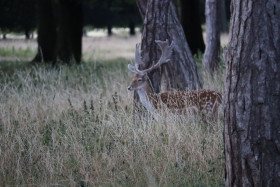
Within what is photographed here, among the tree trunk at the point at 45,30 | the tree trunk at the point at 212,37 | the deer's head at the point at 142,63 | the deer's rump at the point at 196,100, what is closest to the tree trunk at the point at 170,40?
the deer's head at the point at 142,63

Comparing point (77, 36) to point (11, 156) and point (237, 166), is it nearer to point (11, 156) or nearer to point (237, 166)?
point (11, 156)

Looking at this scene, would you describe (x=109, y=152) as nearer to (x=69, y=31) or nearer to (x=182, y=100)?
(x=182, y=100)

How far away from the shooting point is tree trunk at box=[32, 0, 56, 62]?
1574cm

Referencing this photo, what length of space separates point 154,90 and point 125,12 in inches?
1138

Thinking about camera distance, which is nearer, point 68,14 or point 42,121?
point 42,121

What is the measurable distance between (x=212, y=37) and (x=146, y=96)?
4751 mm

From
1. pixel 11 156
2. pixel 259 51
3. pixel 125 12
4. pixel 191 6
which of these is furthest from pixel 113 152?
pixel 125 12

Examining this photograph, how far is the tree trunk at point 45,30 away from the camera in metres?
15.7

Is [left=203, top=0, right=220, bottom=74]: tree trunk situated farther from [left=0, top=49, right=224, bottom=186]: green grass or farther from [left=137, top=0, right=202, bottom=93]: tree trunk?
[left=0, top=49, right=224, bottom=186]: green grass

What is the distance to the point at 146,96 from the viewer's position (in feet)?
21.3

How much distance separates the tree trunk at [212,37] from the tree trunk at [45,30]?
661cm

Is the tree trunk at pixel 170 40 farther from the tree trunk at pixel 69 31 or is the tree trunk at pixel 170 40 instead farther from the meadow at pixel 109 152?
the tree trunk at pixel 69 31

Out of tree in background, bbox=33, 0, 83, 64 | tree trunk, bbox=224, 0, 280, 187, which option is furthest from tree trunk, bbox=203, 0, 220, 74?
tree trunk, bbox=224, 0, 280, 187

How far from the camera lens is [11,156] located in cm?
507
